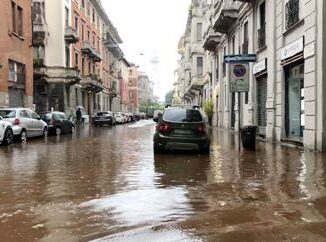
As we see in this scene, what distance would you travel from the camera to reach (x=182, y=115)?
15.7 m

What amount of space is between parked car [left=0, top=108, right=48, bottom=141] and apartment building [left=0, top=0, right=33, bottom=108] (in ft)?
18.4

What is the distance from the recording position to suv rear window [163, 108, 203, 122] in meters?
15.6

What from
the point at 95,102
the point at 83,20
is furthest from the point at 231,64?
the point at 95,102

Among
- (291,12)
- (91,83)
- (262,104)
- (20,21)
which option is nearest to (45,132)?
(262,104)

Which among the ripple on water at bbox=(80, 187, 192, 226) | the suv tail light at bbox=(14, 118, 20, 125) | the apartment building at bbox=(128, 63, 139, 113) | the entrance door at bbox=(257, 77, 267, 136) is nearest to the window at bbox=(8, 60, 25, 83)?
the suv tail light at bbox=(14, 118, 20, 125)

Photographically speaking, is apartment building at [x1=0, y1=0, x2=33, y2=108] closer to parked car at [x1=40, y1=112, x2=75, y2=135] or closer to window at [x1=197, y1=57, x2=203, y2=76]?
parked car at [x1=40, y1=112, x2=75, y2=135]

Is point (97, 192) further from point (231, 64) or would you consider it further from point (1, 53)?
point (1, 53)

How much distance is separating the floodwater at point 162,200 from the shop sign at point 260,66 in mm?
10051

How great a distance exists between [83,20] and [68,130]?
1166 inches

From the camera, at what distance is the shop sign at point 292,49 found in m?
17.5

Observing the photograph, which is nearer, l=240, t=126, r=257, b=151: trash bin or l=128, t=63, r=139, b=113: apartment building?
l=240, t=126, r=257, b=151: trash bin

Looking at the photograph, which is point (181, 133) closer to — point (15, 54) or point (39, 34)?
point (15, 54)

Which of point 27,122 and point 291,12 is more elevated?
point 291,12

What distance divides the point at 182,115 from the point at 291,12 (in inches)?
262
